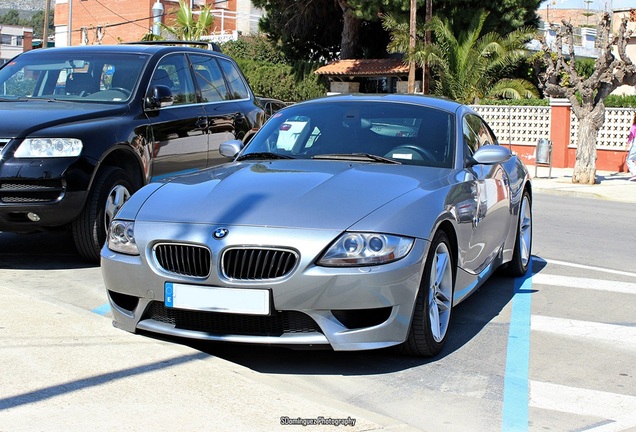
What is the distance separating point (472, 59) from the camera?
110ft

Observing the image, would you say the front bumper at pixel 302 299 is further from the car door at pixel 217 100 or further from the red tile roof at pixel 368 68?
the red tile roof at pixel 368 68

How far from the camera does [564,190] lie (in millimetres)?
19953

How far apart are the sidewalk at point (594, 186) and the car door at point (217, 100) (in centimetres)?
1072

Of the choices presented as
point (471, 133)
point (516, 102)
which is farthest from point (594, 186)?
point (471, 133)

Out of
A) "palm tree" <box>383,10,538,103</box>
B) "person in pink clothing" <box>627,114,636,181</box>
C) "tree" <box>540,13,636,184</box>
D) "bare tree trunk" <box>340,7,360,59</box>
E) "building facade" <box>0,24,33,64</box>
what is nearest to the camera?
"tree" <box>540,13,636,184</box>

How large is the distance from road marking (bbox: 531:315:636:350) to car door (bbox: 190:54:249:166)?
4.27 metres

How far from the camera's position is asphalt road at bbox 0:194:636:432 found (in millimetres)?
4695

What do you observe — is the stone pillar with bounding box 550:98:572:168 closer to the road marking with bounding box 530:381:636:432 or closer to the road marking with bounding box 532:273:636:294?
the road marking with bounding box 532:273:636:294

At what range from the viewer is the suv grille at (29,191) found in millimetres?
7535

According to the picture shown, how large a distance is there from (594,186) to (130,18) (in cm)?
5024

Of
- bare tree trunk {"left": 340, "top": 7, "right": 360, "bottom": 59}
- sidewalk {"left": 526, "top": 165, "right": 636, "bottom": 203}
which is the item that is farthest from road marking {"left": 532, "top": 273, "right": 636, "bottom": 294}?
bare tree trunk {"left": 340, "top": 7, "right": 360, "bottom": 59}

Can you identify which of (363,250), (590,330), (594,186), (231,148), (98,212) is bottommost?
(594,186)

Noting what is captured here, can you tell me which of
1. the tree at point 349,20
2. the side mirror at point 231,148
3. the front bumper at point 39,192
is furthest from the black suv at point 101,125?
the tree at point 349,20

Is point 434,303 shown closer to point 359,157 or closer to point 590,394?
point 590,394
